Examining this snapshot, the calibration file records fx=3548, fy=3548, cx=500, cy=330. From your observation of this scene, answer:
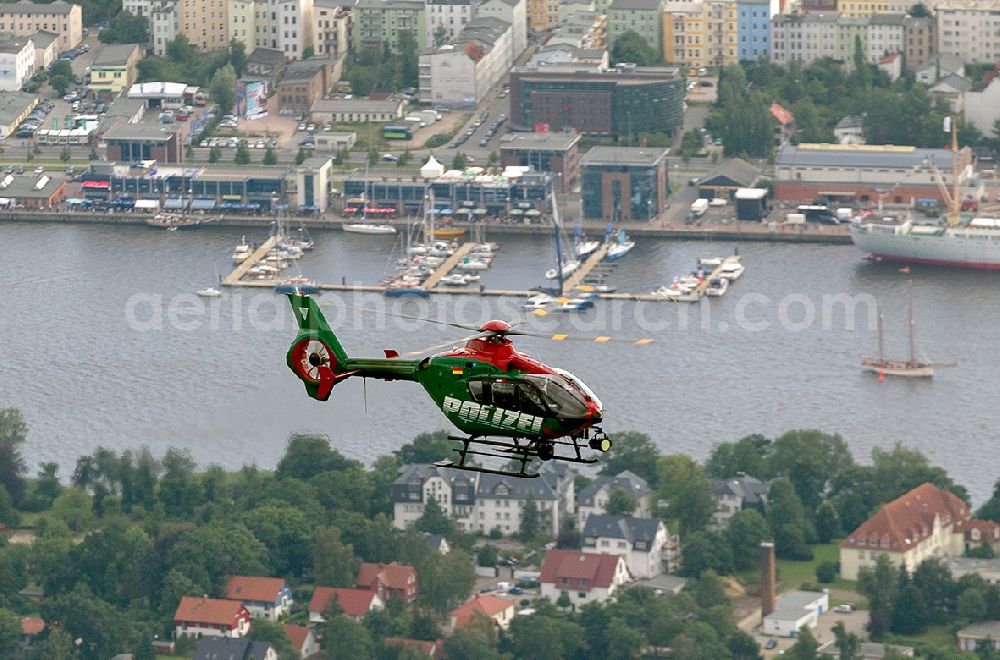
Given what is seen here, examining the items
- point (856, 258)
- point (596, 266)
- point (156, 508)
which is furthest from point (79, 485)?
point (856, 258)

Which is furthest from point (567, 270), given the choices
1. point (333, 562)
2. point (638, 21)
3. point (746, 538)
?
point (333, 562)

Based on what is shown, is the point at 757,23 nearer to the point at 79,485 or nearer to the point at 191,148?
the point at 191,148

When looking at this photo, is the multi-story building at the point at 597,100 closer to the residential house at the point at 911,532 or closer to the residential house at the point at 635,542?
the residential house at the point at 911,532

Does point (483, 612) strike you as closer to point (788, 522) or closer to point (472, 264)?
point (788, 522)

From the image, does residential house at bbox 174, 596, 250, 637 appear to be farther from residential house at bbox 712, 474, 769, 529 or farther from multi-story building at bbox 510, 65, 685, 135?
multi-story building at bbox 510, 65, 685, 135

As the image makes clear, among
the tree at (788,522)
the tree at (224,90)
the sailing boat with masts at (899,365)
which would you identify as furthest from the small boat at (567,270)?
the tree at (788,522)
